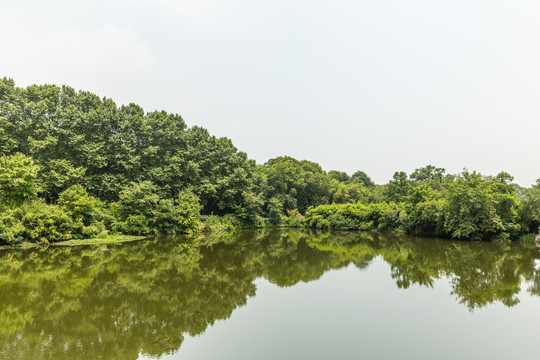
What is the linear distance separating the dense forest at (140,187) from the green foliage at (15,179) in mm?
55

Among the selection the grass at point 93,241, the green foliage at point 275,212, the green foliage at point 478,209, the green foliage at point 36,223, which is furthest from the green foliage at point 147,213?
the green foliage at point 478,209

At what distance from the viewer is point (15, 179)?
14422 millimetres

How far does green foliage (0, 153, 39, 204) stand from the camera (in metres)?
14.4

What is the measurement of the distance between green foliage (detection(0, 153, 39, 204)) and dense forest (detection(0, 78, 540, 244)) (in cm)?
5

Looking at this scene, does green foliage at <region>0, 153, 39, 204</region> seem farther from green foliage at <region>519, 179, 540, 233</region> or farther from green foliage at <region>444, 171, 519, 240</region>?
green foliage at <region>519, 179, 540, 233</region>

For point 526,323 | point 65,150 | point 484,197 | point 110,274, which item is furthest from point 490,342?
point 65,150

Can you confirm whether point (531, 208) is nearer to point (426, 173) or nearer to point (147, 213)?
point (147, 213)

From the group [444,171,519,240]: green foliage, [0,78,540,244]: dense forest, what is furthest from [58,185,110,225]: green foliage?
[444,171,519,240]: green foliage

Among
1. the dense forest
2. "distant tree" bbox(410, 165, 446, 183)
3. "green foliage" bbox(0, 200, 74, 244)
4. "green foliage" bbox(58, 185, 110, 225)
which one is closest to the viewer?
"green foliage" bbox(0, 200, 74, 244)

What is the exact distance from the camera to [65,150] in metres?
21.7

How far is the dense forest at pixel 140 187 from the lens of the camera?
15914mm

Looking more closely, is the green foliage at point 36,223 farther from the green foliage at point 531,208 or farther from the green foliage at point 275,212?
the green foliage at point 531,208

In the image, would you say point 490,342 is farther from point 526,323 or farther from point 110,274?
point 110,274

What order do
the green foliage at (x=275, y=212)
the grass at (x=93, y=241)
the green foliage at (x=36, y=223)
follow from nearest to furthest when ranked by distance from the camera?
1. the green foliage at (x=36, y=223)
2. the grass at (x=93, y=241)
3. the green foliage at (x=275, y=212)
